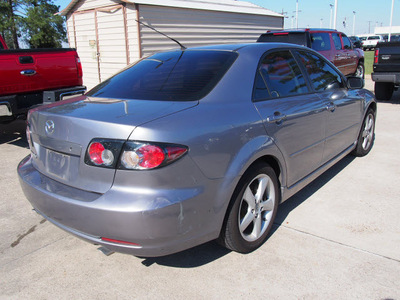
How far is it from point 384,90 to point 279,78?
788cm

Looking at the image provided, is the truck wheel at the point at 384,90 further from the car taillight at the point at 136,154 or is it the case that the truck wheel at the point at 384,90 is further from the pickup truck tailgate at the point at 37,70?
the car taillight at the point at 136,154

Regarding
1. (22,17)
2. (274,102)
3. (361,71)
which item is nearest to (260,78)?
(274,102)

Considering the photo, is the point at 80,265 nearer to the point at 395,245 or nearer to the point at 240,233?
the point at 240,233

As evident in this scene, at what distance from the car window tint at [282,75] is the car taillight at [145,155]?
51.9 inches

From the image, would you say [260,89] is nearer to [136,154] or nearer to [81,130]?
[136,154]

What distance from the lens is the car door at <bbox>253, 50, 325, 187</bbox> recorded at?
2946mm

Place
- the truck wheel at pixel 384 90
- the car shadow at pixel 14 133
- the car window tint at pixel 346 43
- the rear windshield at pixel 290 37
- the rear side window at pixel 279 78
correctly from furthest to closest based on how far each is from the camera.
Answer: the car window tint at pixel 346 43, the truck wheel at pixel 384 90, the rear windshield at pixel 290 37, the car shadow at pixel 14 133, the rear side window at pixel 279 78

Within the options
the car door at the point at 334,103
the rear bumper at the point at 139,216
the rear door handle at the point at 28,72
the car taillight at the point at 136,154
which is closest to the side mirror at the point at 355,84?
the car door at the point at 334,103

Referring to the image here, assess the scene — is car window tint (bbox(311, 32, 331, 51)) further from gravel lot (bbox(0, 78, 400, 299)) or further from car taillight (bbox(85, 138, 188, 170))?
car taillight (bbox(85, 138, 188, 170))

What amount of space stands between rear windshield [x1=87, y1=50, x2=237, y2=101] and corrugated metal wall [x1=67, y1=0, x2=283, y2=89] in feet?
24.1

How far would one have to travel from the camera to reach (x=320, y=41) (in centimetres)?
1027

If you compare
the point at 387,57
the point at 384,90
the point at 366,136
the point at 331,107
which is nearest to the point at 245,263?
the point at 331,107

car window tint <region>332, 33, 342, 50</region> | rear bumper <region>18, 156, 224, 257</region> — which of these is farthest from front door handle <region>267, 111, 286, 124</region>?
car window tint <region>332, 33, 342, 50</region>

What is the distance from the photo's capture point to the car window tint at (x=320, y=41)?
9.95 metres
